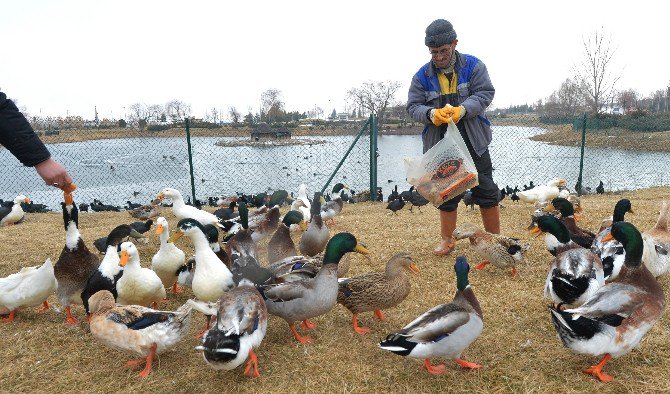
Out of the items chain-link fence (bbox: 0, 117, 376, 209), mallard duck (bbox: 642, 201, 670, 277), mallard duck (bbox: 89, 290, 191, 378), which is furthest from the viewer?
chain-link fence (bbox: 0, 117, 376, 209)

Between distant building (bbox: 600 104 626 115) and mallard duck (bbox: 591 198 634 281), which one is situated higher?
distant building (bbox: 600 104 626 115)

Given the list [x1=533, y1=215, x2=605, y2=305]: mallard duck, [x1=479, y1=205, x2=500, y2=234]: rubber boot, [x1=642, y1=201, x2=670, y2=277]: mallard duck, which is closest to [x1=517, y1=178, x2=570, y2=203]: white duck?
[x1=479, y1=205, x2=500, y2=234]: rubber boot

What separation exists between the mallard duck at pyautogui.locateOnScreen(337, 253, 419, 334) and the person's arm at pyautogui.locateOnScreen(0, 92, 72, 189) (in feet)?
7.56

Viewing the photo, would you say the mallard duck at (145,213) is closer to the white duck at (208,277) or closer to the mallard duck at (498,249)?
the white duck at (208,277)

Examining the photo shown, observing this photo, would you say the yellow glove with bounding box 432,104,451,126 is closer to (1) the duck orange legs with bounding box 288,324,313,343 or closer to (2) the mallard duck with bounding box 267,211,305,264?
(2) the mallard duck with bounding box 267,211,305,264

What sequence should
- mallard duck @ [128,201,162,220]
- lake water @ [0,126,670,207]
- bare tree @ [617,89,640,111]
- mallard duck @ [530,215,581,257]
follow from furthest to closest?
bare tree @ [617,89,640,111], lake water @ [0,126,670,207], mallard duck @ [128,201,162,220], mallard duck @ [530,215,581,257]

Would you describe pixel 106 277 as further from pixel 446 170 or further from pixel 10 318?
pixel 446 170

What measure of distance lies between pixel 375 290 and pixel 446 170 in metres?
1.90

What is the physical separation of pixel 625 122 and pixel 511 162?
428 inches

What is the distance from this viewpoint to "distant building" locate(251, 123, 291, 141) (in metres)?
15.1

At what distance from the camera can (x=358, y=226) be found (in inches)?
303

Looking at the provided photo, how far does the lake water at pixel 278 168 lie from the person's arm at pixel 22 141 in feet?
30.4

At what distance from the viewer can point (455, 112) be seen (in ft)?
15.4

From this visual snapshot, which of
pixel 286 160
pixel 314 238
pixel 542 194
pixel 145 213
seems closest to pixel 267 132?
pixel 286 160
